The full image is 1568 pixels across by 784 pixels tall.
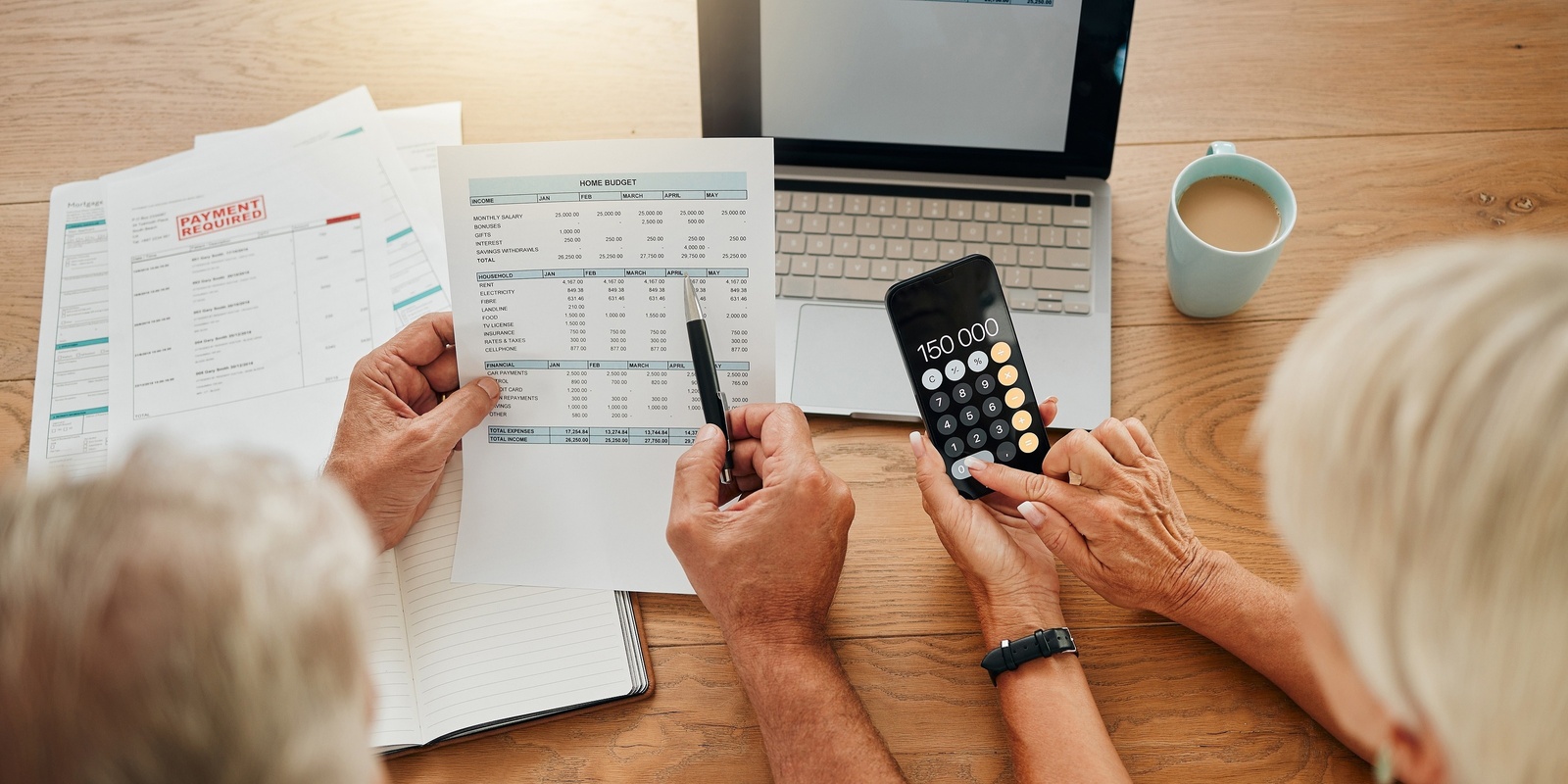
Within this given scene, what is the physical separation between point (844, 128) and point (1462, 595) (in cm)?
62

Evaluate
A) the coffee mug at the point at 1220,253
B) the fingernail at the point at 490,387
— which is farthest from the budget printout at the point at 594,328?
the coffee mug at the point at 1220,253

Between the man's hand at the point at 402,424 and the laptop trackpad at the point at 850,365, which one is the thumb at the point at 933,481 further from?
the man's hand at the point at 402,424

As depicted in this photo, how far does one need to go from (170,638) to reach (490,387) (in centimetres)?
39

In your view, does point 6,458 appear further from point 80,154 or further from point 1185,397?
point 1185,397

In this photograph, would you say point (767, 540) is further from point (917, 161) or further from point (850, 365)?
point (917, 161)

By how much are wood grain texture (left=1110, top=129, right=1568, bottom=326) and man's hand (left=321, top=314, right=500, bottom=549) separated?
22.5 inches

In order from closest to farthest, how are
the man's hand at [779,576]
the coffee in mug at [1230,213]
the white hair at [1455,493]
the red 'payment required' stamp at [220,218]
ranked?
1. the white hair at [1455,493]
2. the man's hand at [779,576]
3. the coffee in mug at [1230,213]
4. the red 'payment required' stamp at [220,218]

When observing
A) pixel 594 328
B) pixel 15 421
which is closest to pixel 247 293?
pixel 15 421

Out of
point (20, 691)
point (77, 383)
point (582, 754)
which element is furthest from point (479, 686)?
point (77, 383)

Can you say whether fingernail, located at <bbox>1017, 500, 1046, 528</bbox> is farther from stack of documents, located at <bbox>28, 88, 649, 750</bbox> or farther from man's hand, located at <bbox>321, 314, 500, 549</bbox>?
man's hand, located at <bbox>321, 314, 500, 549</bbox>

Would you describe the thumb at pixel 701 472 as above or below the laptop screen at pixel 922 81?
below

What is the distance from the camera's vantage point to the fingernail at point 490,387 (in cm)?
73

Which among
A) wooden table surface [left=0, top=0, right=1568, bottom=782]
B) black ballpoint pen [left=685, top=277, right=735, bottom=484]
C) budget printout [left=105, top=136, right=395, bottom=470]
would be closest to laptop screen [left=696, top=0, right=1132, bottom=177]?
wooden table surface [left=0, top=0, right=1568, bottom=782]

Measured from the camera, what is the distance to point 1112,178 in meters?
0.88
